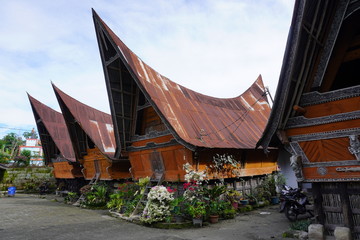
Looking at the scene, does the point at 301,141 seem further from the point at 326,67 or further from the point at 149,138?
the point at 149,138

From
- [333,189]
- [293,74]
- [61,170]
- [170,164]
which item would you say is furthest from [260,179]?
[61,170]

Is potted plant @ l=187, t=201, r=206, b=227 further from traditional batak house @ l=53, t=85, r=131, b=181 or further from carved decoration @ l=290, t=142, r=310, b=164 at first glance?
traditional batak house @ l=53, t=85, r=131, b=181

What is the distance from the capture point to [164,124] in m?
12.3

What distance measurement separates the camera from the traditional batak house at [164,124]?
36.5 ft

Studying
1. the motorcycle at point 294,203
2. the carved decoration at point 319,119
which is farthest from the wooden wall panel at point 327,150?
the motorcycle at point 294,203

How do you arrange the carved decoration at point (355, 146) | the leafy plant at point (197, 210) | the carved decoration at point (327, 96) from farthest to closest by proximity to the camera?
the leafy plant at point (197, 210), the carved decoration at point (327, 96), the carved decoration at point (355, 146)

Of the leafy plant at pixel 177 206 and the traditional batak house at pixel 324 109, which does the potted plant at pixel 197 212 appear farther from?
the traditional batak house at pixel 324 109

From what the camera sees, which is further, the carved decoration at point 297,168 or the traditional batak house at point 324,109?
the carved decoration at point 297,168

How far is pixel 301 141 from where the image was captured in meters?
7.00

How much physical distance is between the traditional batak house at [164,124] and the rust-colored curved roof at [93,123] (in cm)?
308

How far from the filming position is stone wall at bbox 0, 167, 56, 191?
98.9 ft

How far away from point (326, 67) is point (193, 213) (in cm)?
649

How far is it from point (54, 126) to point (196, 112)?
17.5 metres

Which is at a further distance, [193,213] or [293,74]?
[193,213]
